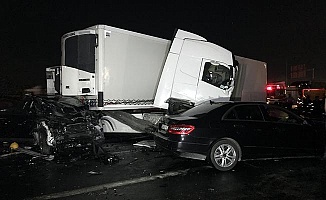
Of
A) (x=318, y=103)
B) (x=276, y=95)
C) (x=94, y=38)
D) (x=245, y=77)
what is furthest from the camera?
(x=276, y=95)

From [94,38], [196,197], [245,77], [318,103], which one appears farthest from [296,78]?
[196,197]

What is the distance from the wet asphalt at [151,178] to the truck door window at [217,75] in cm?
318

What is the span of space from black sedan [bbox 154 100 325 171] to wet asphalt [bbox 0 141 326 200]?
316mm

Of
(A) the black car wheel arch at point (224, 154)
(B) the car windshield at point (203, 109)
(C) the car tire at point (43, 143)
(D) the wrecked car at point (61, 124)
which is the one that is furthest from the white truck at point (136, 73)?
(A) the black car wheel arch at point (224, 154)

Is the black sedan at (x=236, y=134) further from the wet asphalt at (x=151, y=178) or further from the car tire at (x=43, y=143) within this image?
the car tire at (x=43, y=143)

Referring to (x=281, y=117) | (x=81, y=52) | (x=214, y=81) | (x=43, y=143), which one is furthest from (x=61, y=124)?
(x=281, y=117)

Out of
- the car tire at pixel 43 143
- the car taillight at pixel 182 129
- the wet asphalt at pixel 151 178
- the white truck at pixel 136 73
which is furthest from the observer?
the white truck at pixel 136 73

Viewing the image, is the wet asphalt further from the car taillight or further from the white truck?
the white truck

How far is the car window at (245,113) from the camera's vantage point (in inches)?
272

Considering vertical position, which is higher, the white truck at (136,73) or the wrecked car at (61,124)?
the white truck at (136,73)

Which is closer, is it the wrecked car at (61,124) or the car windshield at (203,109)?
the car windshield at (203,109)

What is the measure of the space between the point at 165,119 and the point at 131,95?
283 cm

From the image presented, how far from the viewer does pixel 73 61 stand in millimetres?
9695

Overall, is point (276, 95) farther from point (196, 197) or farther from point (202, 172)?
point (196, 197)
